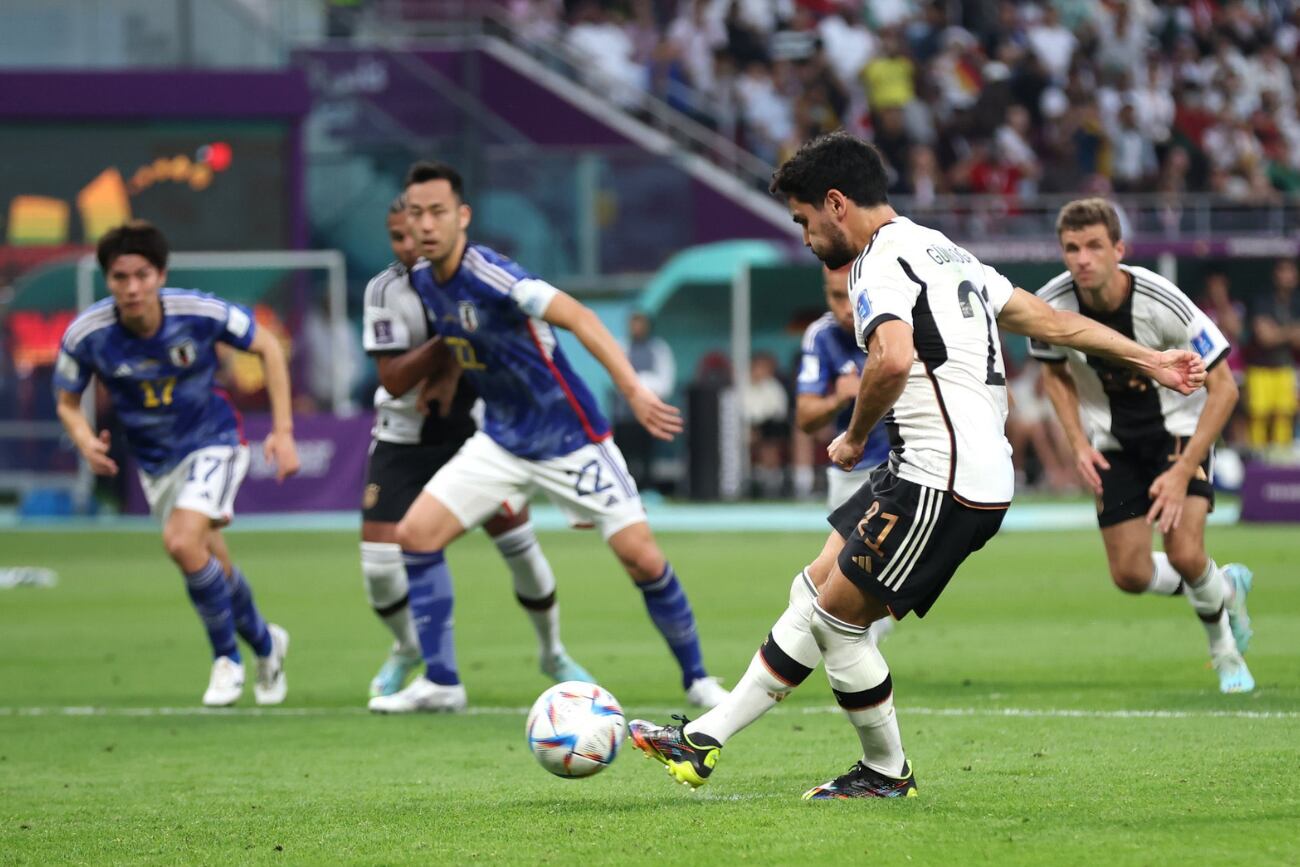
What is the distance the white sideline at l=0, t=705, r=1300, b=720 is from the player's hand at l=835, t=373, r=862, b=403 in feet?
5.79

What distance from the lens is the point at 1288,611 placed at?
1245cm

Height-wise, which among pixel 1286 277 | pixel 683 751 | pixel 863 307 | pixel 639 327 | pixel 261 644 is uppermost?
pixel 863 307

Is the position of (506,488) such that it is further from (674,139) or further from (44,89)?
(674,139)

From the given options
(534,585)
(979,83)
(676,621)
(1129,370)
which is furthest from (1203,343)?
(979,83)

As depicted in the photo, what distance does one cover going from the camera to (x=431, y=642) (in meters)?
9.51

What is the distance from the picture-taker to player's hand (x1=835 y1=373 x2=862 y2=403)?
1020 centimetres

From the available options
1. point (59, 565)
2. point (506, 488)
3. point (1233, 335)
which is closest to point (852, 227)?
point (506, 488)

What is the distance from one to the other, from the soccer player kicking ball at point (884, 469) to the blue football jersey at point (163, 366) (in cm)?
465

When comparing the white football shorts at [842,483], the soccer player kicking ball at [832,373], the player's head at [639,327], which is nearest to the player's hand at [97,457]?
the soccer player kicking ball at [832,373]

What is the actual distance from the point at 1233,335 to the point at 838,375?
16.1 metres

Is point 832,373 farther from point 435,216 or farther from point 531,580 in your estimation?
point 435,216

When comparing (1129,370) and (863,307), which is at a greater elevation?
(863,307)

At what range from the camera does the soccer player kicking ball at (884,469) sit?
6.16 meters

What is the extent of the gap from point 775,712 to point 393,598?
229 cm
